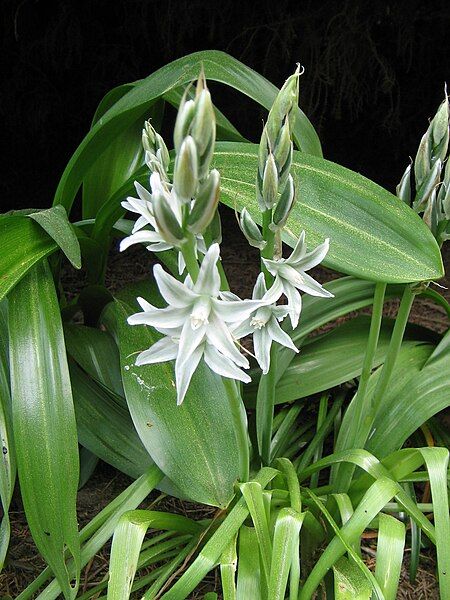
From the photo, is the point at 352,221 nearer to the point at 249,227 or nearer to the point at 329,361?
the point at 249,227

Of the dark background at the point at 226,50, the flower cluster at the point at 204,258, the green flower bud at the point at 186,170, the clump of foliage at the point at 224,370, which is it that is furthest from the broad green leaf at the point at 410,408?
the dark background at the point at 226,50

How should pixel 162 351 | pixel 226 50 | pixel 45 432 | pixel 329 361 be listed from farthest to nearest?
pixel 226 50 < pixel 329 361 < pixel 45 432 < pixel 162 351

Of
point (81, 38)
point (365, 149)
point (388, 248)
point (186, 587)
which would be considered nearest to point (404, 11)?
point (365, 149)

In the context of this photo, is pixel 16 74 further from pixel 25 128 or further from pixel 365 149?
pixel 365 149

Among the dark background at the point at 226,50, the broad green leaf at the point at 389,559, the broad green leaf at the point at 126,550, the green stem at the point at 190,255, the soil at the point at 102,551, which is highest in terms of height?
the dark background at the point at 226,50

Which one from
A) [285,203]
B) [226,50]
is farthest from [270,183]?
[226,50]

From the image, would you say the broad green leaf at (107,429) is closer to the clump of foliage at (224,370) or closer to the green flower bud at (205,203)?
the clump of foliage at (224,370)
